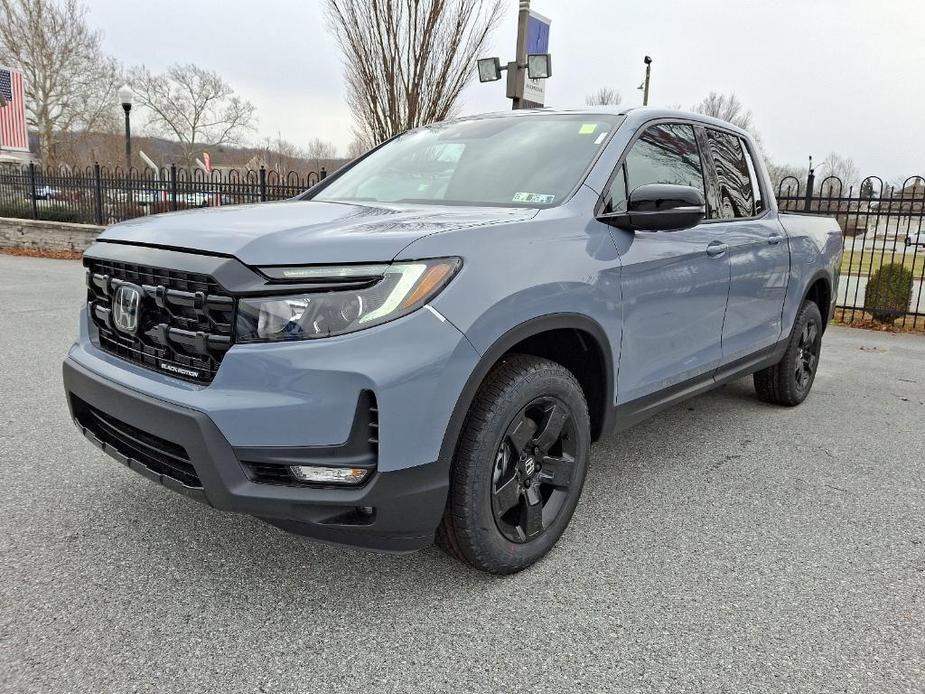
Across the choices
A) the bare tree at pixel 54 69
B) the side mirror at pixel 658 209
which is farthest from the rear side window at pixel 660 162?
the bare tree at pixel 54 69

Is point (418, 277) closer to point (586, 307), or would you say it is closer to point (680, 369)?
point (586, 307)

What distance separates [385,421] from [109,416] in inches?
43.8

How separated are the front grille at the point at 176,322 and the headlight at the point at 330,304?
0.36 ft

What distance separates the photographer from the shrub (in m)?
9.39

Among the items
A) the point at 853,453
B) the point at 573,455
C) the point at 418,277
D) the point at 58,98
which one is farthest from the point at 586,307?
the point at 58,98

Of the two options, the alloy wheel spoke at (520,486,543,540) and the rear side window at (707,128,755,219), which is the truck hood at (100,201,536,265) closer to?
the alloy wheel spoke at (520,486,543,540)

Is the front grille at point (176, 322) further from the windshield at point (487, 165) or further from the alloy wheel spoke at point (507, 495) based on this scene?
the windshield at point (487, 165)

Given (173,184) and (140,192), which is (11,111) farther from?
(173,184)

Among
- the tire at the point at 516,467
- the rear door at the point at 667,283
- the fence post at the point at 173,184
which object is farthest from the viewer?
the fence post at the point at 173,184

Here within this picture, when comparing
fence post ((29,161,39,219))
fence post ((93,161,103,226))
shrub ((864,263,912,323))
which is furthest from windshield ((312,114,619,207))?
fence post ((29,161,39,219))

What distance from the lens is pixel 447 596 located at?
2.42 m

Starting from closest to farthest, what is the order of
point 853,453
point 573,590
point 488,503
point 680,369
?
point 488,503
point 573,590
point 680,369
point 853,453

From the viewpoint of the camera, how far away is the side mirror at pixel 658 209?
2688 mm

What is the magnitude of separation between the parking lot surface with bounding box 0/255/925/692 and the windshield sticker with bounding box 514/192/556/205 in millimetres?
1385
